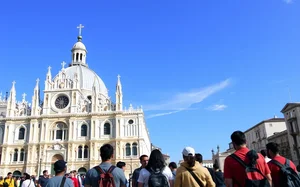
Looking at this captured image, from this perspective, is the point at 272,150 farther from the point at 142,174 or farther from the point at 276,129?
the point at 276,129

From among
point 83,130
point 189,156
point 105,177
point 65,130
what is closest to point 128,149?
point 83,130

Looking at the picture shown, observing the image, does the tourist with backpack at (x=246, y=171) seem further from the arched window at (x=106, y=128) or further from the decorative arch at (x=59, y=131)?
the decorative arch at (x=59, y=131)

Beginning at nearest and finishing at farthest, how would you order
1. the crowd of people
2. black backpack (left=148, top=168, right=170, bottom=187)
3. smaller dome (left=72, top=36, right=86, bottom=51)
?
1. the crowd of people
2. black backpack (left=148, top=168, right=170, bottom=187)
3. smaller dome (left=72, top=36, right=86, bottom=51)

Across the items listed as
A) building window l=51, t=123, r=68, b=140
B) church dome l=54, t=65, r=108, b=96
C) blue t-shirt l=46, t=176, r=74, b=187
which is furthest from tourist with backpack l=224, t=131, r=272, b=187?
church dome l=54, t=65, r=108, b=96

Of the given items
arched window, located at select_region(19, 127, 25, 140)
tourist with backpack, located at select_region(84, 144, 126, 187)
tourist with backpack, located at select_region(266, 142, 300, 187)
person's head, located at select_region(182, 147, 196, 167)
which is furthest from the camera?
arched window, located at select_region(19, 127, 25, 140)

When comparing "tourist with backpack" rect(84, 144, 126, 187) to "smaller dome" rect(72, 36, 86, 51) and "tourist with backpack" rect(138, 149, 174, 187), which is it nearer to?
"tourist with backpack" rect(138, 149, 174, 187)

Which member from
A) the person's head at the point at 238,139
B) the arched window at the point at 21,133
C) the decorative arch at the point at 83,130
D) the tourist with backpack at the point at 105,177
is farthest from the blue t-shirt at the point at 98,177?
the arched window at the point at 21,133

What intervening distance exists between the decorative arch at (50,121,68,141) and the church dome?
1145 cm

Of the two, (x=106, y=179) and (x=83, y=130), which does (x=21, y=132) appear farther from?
(x=106, y=179)

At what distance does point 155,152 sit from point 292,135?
42808 millimetres

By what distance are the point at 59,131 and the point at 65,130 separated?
1.08 m

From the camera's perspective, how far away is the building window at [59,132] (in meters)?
44.8

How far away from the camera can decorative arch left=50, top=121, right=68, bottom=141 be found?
147ft

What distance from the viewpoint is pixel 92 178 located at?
4934 millimetres
